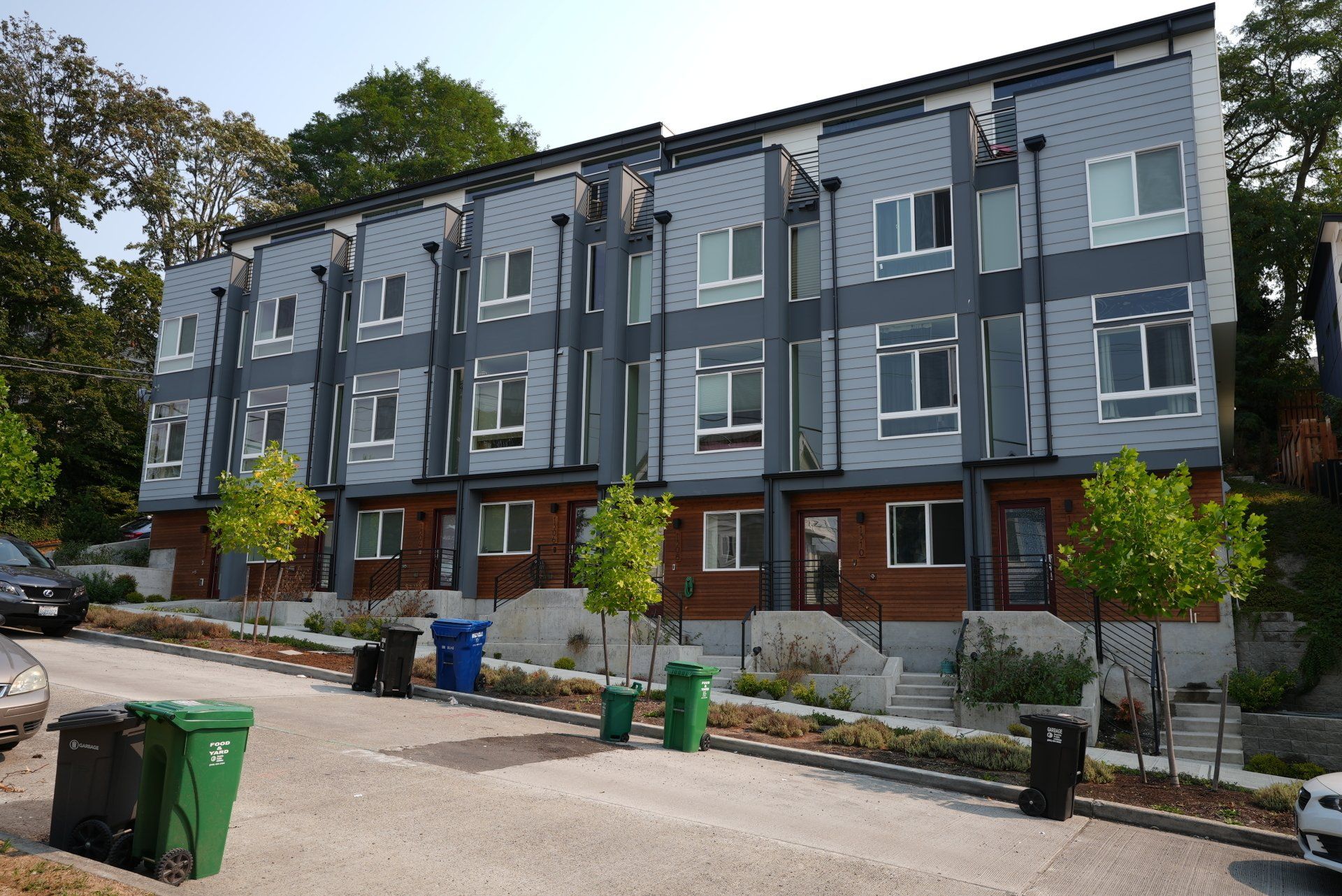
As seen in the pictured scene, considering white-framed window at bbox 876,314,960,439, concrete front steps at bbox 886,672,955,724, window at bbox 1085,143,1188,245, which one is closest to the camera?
concrete front steps at bbox 886,672,955,724

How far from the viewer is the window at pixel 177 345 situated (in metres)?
31.3

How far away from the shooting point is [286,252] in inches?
1176

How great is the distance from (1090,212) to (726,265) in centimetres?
787

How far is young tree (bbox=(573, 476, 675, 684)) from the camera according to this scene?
1570 centimetres

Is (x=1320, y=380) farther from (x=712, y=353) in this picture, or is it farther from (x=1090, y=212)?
(x=712, y=353)

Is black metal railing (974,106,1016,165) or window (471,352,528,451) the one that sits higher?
black metal railing (974,106,1016,165)

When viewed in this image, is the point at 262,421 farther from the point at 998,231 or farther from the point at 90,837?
the point at 90,837

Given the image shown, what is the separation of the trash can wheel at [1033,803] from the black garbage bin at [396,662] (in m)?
9.28

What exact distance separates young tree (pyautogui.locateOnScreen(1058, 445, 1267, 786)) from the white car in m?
2.60

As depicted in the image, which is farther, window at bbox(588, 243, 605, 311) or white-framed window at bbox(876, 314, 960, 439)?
window at bbox(588, 243, 605, 311)

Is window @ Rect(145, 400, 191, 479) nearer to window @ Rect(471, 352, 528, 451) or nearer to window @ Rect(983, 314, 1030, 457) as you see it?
window @ Rect(471, 352, 528, 451)

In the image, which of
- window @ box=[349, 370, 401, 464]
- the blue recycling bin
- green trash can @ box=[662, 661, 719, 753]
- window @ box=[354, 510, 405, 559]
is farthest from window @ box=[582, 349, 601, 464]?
green trash can @ box=[662, 661, 719, 753]

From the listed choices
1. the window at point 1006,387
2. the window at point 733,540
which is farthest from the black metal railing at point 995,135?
the window at point 733,540

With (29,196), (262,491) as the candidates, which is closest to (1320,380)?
(262,491)
